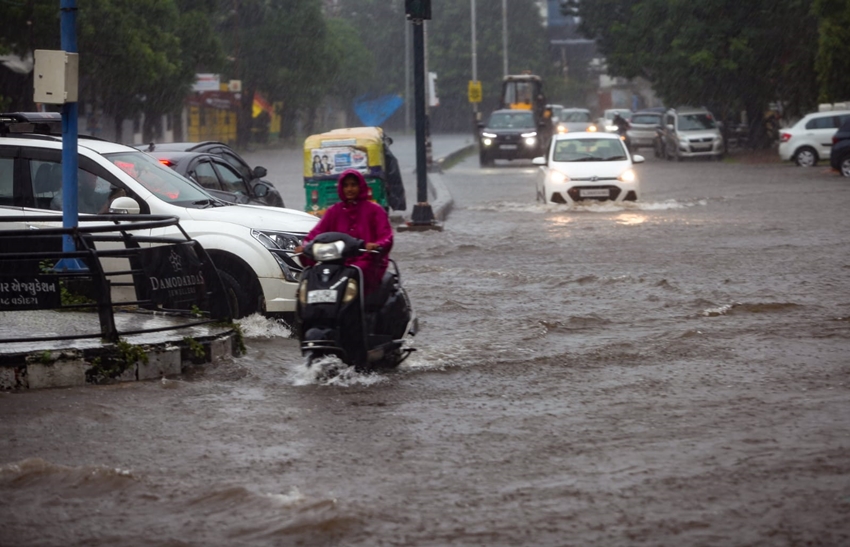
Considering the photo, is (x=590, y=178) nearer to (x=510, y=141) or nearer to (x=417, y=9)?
(x=417, y=9)

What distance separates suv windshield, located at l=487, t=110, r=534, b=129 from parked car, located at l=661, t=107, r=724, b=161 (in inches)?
201

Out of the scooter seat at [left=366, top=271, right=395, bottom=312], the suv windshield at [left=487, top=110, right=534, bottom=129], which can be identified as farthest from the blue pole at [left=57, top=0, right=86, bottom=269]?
the suv windshield at [left=487, top=110, right=534, bottom=129]

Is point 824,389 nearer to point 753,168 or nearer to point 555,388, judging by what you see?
point 555,388

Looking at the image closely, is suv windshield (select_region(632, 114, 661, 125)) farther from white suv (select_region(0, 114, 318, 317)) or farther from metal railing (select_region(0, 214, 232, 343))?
metal railing (select_region(0, 214, 232, 343))

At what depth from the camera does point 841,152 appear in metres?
32.3

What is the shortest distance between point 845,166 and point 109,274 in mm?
26706

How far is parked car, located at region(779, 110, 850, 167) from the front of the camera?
122 feet

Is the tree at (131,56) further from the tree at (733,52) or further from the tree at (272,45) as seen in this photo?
the tree at (272,45)

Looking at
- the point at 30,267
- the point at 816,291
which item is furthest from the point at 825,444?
the point at 816,291

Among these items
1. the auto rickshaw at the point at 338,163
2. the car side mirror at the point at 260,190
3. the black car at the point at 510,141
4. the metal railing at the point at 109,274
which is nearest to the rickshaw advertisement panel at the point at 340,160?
the auto rickshaw at the point at 338,163

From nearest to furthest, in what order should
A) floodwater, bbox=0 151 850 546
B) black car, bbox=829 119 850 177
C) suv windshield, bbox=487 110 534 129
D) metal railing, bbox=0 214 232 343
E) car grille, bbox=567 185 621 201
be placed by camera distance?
floodwater, bbox=0 151 850 546 → metal railing, bbox=0 214 232 343 → car grille, bbox=567 185 621 201 → black car, bbox=829 119 850 177 → suv windshield, bbox=487 110 534 129

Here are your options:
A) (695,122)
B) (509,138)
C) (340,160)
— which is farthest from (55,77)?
(695,122)

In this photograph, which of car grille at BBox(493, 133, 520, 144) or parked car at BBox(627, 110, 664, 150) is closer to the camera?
car grille at BBox(493, 133, 520, 144)

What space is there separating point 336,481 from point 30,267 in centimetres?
352
